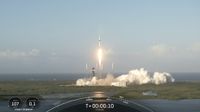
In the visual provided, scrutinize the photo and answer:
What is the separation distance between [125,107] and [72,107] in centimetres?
123

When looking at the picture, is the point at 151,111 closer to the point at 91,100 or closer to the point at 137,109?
the point at 137,109

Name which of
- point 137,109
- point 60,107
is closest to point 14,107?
point 60,107

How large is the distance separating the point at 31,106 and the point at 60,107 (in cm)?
166

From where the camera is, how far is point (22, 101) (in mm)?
12773

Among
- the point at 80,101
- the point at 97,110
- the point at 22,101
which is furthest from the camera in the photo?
the point at 22,101

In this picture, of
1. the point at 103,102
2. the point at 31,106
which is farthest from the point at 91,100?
the point at 31,106

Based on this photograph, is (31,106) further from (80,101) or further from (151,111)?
(151,111)

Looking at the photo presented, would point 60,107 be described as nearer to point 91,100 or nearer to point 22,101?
point 91,100

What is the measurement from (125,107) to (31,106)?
9.31ft

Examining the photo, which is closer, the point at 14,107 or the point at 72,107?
the point at 72,107

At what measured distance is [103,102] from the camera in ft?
37.0

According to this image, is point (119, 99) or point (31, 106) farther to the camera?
point (31, 106)

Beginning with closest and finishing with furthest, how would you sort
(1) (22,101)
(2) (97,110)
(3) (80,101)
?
1. (2) (97,110)
2. (3) (80,101)
3. (1) (22,101)

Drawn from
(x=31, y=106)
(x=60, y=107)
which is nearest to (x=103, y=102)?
(x=60, y=107)
